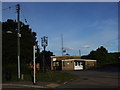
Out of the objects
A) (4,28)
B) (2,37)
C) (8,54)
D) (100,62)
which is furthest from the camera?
(100,62)

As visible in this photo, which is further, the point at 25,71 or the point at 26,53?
the point at 26,53

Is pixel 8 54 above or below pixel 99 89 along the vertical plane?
above

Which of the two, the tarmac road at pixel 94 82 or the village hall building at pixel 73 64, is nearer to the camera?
the tarmac road at pixel 94 82

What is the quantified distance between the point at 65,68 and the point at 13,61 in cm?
3441

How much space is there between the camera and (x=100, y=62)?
268 feet

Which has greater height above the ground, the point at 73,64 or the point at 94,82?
the point at 73,64

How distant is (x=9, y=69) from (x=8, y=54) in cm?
437

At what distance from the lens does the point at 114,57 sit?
9144 cm

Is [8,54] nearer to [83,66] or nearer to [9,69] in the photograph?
[9,69]

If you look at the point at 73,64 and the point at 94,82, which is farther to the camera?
the point at 73,64

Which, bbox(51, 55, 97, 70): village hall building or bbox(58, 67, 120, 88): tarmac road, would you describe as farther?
bbox(51, 55, 97, 70): village hall building

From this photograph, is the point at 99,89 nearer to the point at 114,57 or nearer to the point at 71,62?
the point at 71,62

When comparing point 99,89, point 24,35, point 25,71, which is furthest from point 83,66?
point 99,89

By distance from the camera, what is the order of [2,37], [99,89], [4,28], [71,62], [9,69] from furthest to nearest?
[71,62]
[4,28]
[2,37]
[9,69]
[99,89]
